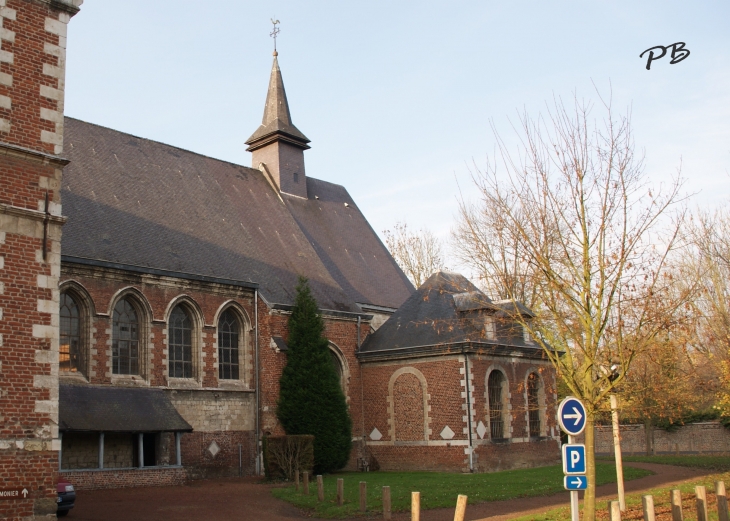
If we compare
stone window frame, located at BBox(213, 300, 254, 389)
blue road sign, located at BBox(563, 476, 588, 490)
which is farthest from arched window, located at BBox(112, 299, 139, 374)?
blue road sign, located at BBox(563, 476, 588, 490)

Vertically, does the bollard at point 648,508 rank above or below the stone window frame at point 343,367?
below

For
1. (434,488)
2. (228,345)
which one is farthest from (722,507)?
(228,345)

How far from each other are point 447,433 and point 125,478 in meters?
9.60

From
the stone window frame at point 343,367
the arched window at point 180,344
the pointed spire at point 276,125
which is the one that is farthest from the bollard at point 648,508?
the pointed spire at point 276,125

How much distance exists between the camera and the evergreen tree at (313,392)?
2255 centimetres

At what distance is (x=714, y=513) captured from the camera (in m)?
13.4

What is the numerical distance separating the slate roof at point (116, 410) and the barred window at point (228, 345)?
2.58 metres

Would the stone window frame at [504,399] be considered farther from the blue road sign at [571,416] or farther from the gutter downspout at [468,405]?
the blue road sign at [571,416]

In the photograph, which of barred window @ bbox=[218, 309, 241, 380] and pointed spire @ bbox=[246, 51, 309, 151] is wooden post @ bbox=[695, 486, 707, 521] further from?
pointed spire @ bbox=[246, 51, 309, 151]

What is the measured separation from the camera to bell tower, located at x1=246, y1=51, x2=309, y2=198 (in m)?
30.4

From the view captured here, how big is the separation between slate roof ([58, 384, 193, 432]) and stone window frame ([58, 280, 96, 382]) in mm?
461

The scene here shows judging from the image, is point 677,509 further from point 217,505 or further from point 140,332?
point 140,332

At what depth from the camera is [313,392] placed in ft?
74.8

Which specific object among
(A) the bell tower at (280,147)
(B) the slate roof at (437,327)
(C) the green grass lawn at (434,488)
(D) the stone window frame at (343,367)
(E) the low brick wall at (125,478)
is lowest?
(C) the green grass lawn at (434,488)
